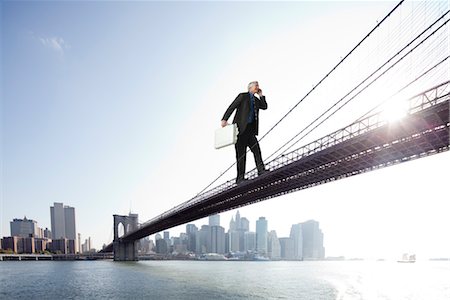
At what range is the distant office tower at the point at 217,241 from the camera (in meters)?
170

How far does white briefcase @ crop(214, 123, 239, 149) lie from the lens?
365 cm

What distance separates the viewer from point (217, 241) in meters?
172

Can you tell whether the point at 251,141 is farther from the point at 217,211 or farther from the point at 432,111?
the point at 217,211

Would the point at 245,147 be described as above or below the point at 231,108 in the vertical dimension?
below

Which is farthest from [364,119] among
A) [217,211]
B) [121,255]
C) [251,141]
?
[121,255]

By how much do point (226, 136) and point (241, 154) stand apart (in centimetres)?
81

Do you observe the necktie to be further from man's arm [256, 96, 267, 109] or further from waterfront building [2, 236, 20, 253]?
waterfront building [2, 236, 20, 253]

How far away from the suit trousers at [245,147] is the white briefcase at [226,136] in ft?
0.85

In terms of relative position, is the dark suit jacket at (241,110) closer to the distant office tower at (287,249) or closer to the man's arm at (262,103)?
the man's arm at (262,103)

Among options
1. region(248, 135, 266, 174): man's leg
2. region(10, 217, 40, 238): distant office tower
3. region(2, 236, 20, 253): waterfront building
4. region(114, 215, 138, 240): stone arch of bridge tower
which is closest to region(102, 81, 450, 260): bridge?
region(248, 135, 266, 174): man's leg

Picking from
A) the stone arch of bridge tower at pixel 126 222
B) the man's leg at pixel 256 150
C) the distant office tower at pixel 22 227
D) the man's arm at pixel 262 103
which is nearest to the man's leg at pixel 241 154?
the man's leg at pixel 256 150

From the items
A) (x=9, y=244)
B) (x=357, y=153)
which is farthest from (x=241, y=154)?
(x=9, y=244)

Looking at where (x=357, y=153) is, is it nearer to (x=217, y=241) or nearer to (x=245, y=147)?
(x=245, y=147)

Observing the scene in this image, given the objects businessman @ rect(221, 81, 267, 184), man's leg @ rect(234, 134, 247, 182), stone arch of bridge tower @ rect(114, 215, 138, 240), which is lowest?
stone arch of bridge tower @ rect(114, 215, 138, 240)
